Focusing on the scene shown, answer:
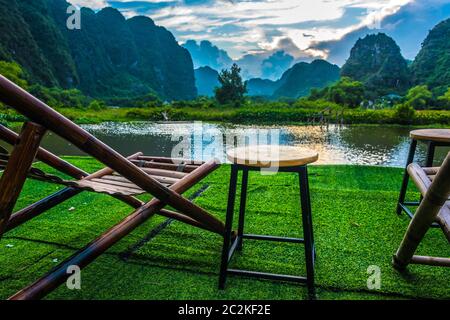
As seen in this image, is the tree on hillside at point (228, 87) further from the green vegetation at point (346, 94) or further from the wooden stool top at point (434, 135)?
the wooden stool top at point (434, 135)

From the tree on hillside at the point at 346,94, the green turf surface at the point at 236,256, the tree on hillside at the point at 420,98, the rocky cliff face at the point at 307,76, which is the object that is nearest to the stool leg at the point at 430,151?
the green turf surface at the point at 236,256

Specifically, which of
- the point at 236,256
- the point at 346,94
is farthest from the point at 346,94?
the point at 236,256

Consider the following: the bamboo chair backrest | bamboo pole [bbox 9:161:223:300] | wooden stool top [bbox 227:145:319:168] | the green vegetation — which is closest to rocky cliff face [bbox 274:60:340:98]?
the green vegetation

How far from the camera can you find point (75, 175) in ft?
6.75

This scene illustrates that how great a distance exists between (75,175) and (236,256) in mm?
1029

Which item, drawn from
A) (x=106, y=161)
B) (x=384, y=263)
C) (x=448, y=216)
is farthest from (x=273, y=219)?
(x=106, y=161)

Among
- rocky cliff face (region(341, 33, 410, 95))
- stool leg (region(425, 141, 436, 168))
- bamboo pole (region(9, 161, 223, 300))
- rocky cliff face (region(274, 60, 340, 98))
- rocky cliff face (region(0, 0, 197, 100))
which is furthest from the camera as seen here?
rocky cliff face (region(274, 60, 340, 98))

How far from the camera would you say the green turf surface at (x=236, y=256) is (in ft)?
5.28

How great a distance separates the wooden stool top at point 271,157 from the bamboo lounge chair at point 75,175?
33cm

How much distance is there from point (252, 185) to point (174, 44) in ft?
288

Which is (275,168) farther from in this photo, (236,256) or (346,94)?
(346,94)

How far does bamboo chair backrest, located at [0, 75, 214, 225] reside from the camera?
1071 mm

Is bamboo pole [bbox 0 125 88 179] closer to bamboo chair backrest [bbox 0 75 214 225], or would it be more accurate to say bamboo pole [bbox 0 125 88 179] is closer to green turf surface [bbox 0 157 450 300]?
green turf surface [bbox 0 157 450 300]

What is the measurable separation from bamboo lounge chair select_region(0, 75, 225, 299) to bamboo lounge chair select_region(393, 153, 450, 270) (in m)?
0.89
